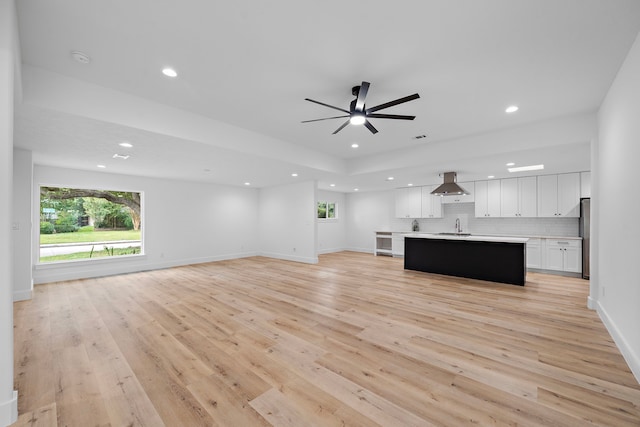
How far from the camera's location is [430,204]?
8.33m

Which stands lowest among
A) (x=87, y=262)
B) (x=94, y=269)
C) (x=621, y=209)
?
(x=94, y=269)

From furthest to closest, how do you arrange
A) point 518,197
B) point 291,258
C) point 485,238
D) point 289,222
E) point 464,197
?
1. point 289,222
2. point 291,258
3. point 464,197
4. point 518,197
5. point 485,238

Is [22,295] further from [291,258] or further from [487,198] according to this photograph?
[487,198]

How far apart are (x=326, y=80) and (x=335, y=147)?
2.69 meters

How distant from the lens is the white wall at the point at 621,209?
7.24 ft

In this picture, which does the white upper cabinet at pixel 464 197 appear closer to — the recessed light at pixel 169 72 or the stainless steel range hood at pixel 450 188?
the stainless steel range hood at pixel 450 188

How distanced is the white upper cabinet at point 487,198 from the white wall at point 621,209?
3.77 m

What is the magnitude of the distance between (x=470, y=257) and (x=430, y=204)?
2988 mm

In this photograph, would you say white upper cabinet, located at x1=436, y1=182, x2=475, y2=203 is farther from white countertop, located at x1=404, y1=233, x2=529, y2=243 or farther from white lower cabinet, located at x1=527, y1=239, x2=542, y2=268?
white countertop, located at x1=404, y1=233, x2=529, y2=243

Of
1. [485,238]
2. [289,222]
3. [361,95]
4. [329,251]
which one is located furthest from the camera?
[329,251]

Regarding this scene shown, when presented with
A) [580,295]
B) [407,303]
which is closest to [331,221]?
[407,303]

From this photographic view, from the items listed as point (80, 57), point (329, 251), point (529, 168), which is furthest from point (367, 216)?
point (80, 57)

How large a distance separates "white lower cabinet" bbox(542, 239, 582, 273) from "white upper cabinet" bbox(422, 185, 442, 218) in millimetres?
2732

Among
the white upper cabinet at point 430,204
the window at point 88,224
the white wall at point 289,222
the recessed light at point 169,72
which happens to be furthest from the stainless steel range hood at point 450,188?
the window at point 88,224
